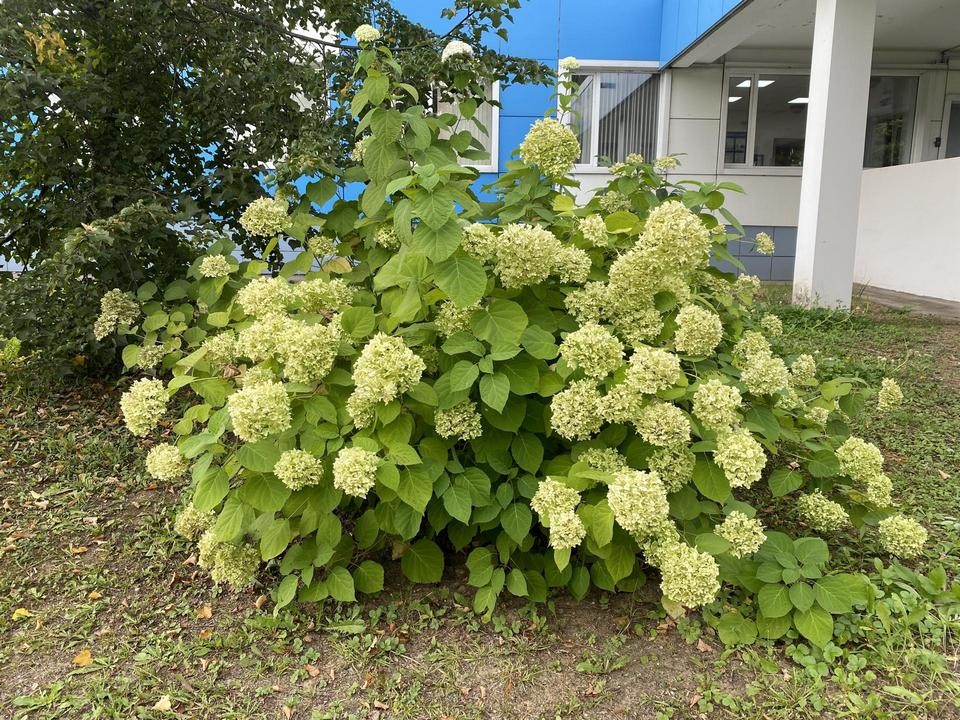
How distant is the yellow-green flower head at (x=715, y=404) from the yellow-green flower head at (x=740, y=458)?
0.05 m

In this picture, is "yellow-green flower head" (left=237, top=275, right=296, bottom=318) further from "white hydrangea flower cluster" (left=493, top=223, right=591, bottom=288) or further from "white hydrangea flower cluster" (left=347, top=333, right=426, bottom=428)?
"white hydrangea flower cluster" (left=493, top=223, right=591, bottom=288)

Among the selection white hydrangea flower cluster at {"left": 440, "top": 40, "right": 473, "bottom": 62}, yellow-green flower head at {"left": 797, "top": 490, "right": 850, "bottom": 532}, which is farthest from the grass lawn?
white hydrangea flower cluster at {"left": 440, "top": 40, "right": 473, "bottom": 62}

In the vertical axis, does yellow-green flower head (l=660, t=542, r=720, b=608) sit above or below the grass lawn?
above

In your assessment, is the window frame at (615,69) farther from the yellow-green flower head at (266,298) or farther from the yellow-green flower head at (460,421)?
the yellow-green flower head at (460,421)

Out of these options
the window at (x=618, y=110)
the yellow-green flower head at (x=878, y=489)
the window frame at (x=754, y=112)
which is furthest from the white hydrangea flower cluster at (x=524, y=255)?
the window frame at (x=754, y=112)

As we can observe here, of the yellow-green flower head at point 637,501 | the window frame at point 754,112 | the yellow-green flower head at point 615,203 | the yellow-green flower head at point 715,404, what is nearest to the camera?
the yellow-green flower head at point 637,501

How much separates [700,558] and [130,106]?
3.42m

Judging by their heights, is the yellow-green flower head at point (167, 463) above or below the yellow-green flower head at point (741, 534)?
above

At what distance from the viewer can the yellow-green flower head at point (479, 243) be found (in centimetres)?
178

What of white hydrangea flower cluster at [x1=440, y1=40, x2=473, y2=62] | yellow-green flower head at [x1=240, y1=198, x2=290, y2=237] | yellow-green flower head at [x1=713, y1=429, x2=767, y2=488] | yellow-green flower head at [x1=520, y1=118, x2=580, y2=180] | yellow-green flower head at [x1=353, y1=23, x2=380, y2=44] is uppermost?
white hydrangea flower cluster at [x1=440, y1=40, x2=473, y2=62]

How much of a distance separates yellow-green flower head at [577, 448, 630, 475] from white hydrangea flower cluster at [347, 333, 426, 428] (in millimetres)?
533

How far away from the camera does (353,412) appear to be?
1.77 meters

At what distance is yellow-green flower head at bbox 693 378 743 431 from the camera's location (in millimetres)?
1688

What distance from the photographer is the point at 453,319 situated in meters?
1.85
